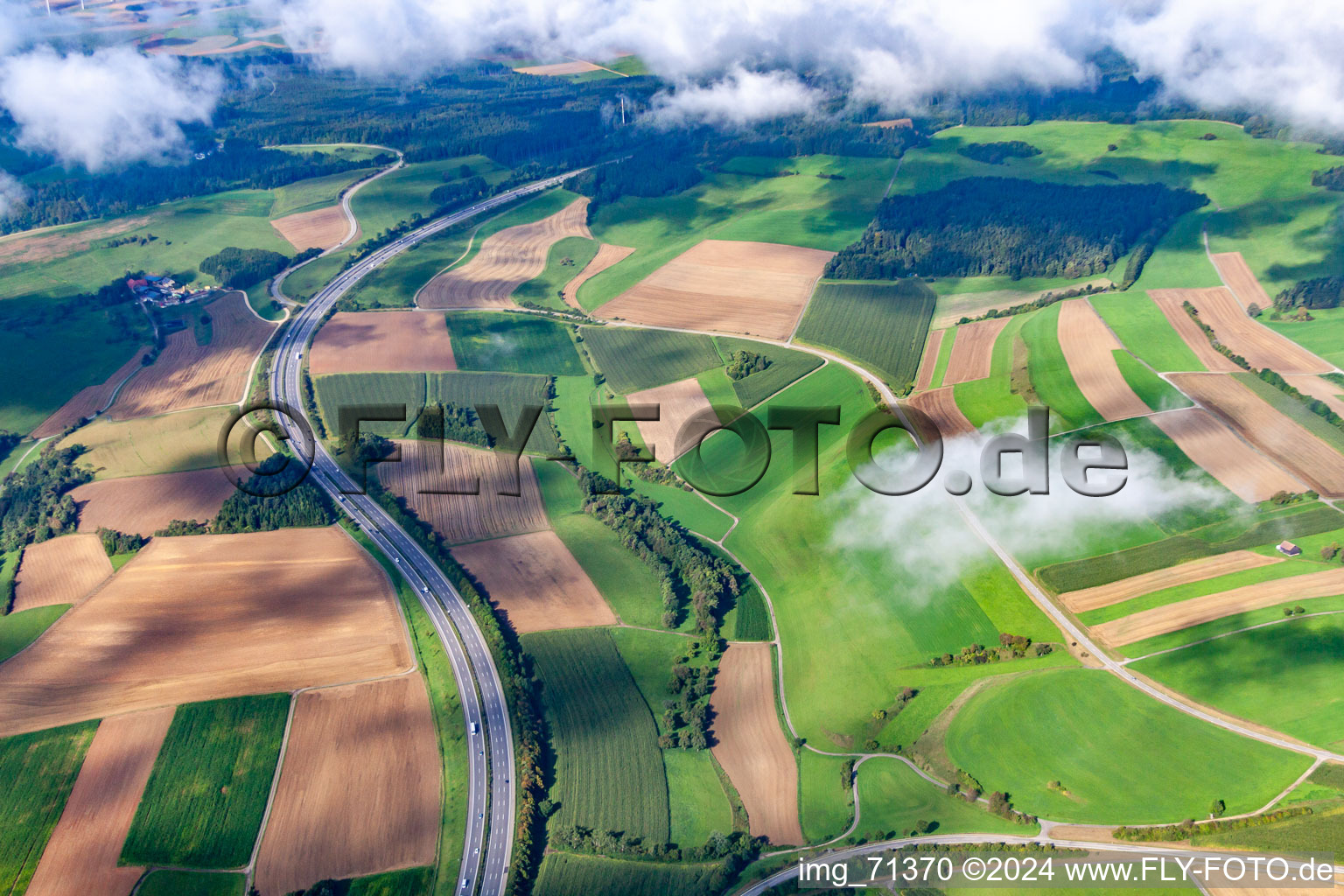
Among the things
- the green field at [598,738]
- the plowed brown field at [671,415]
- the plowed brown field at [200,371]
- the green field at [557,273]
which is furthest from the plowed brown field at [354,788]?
the green field at [557,273]

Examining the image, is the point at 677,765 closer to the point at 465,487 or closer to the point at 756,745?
the point at 756,745

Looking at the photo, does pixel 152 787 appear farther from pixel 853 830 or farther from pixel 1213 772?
pixel 1213 772

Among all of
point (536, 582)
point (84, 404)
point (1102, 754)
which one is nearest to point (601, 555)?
point (536, 582)

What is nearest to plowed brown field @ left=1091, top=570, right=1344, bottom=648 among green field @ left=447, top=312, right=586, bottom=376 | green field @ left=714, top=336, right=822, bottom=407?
green field @ left=714, top=336, right=822, bottom=407

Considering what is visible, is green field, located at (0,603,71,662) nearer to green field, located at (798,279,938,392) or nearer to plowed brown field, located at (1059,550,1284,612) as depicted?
plowed brown field, located at (1059,550,1284,612)

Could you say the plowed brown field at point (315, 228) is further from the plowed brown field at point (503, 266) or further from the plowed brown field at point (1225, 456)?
the plowed brown field at point (1225, 456)

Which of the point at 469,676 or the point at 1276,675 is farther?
the point at 469,676
